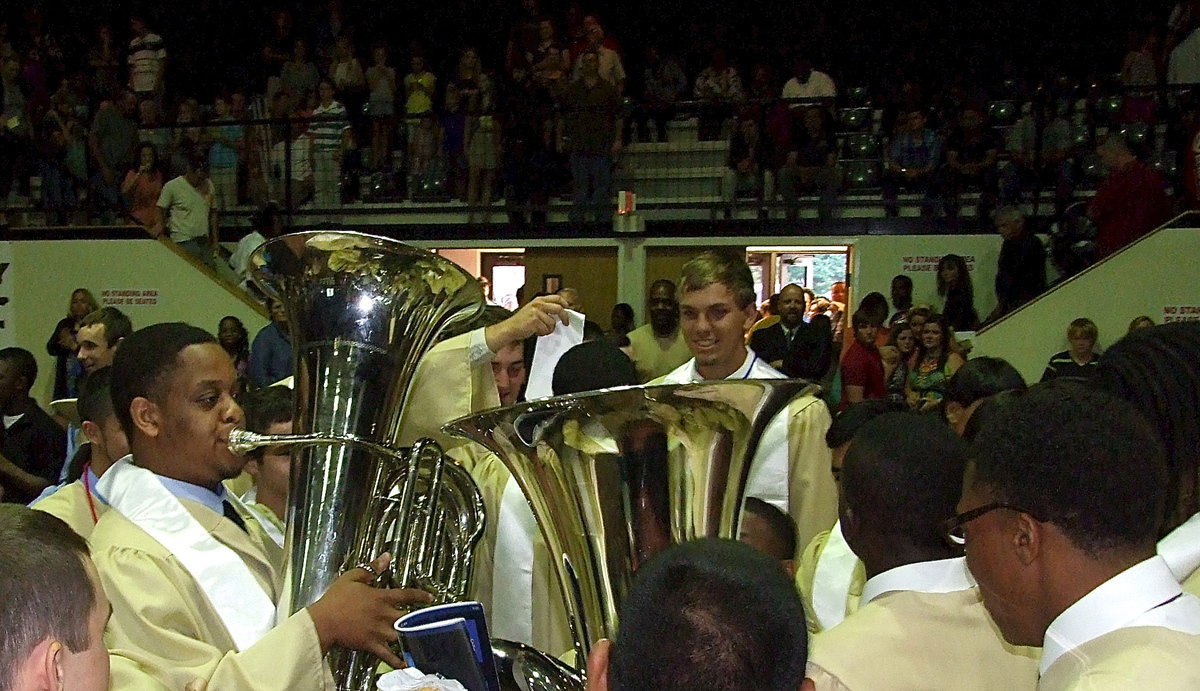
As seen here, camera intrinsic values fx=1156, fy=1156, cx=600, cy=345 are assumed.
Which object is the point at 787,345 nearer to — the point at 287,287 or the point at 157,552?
the point at 287,287

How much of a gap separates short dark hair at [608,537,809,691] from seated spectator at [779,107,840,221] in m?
9.60

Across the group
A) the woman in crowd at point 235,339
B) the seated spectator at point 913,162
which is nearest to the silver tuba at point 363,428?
the woman in crowd at point 235,339

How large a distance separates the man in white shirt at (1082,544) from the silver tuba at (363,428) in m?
1.25

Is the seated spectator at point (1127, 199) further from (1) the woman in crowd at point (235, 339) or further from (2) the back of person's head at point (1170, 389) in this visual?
(2) the back of person's head at point (1170, 389)

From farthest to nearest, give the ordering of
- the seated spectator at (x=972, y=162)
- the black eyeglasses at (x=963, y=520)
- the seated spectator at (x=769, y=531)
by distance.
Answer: the seated spectator at (x=972, y=162)
the seated spectator at (x=769, y=531)
the black eyeglasses at (x=963, y=520)

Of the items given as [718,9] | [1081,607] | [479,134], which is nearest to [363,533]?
[1081,607]

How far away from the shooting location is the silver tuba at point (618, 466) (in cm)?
215

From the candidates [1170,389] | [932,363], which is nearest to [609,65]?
[932,363]

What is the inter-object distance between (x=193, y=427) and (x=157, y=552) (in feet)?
1.04

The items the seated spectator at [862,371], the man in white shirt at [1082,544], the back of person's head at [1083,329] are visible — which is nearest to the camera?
the man in white shirt at [1082,544]

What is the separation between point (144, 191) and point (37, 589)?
446 inches

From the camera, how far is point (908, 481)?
2.05 m

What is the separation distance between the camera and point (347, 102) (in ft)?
43.1

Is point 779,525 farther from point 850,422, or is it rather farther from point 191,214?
point 191,214
